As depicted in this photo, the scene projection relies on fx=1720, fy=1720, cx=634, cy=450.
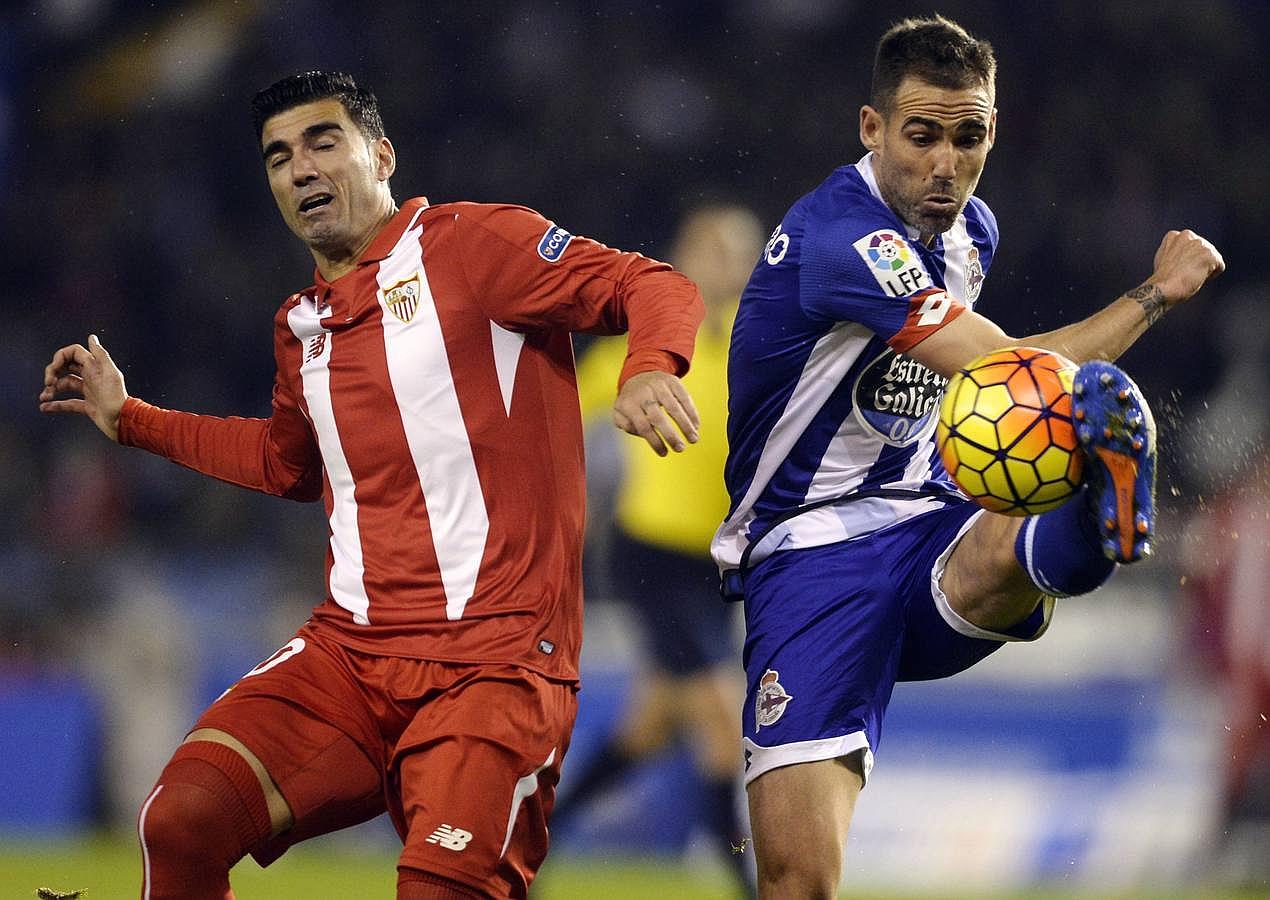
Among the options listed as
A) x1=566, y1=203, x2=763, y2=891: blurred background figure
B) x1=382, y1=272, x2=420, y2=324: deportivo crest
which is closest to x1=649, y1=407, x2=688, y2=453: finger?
x1=382, y1=272, x2=420, y2=324: deportivo crest

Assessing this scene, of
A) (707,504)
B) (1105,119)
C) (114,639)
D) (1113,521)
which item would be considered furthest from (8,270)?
(1113,521)

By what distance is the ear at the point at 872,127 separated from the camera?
3928 mm

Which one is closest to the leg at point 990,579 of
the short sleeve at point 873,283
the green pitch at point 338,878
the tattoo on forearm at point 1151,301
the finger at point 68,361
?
the short sleeve at point 873,283

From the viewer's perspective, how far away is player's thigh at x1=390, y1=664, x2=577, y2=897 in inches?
130

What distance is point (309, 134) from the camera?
390cm

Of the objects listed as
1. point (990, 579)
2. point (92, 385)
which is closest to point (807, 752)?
point (990, 579)

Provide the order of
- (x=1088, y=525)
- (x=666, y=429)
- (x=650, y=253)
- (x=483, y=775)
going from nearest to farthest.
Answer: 1. (x=666, y=429)
2. (x=1088, y=525)
3. (x=483, y=775)
4. (x=650, y=253)

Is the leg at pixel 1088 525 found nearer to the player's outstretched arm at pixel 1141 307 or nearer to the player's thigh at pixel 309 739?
the player's outstretched arm at pixel 1141 307

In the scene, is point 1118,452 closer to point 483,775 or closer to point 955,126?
point 955,126

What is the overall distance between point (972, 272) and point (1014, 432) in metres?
0.89

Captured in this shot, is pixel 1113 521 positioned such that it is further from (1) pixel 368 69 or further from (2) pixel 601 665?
(1) pixel 368 69

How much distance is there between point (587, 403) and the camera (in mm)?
7230

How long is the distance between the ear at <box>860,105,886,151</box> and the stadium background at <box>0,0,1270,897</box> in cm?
397

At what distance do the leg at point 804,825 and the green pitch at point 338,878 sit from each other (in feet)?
9.51
